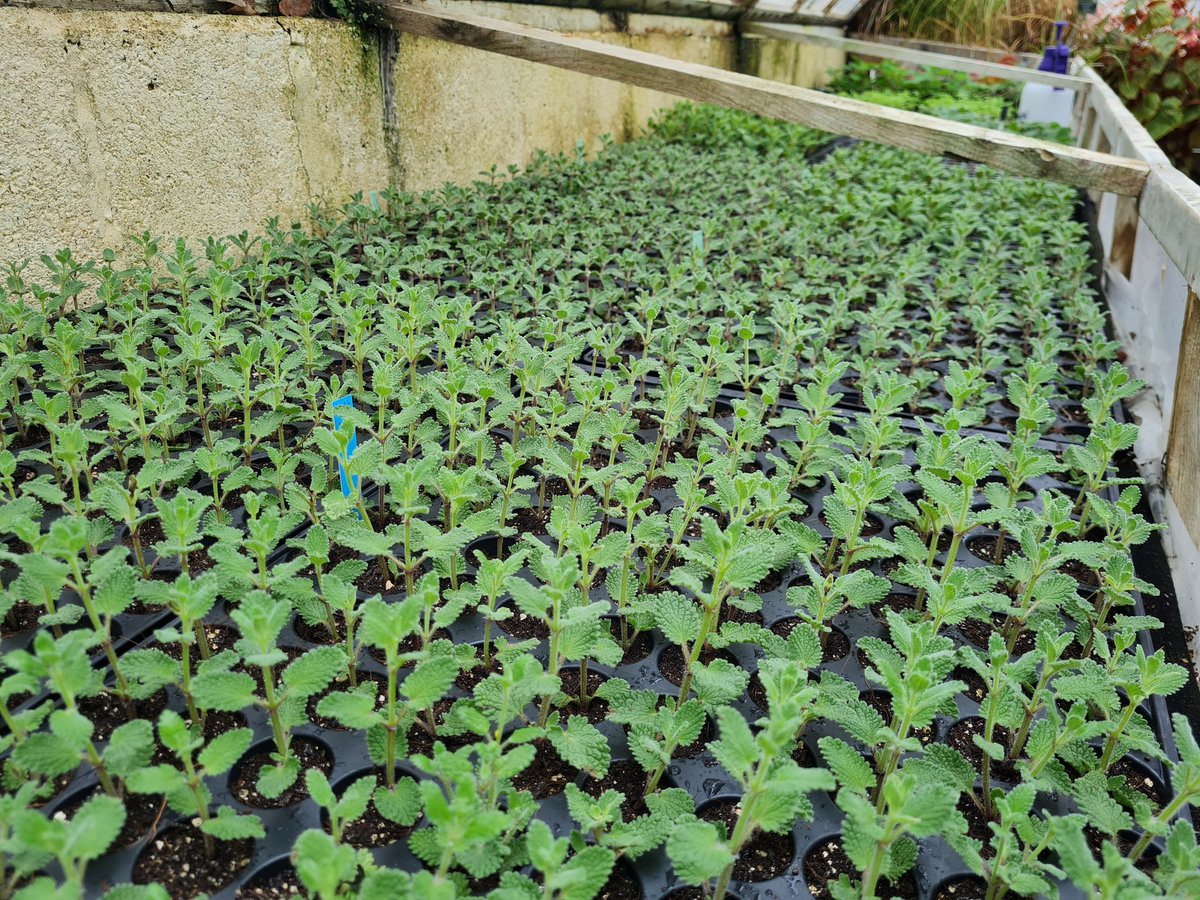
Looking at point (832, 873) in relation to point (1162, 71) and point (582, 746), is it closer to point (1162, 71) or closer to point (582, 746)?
point (582, 746)

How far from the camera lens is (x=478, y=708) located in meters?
1.33

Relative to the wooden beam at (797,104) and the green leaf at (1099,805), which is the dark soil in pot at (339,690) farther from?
the wooden beam at (797,104)

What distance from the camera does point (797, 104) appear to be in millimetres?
Result: 3270

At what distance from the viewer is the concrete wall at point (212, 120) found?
8.31 feet

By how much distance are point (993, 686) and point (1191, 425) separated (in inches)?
48.2

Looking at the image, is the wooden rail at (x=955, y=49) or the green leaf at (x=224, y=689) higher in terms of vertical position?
the wooden rail at (x=955, y=49)

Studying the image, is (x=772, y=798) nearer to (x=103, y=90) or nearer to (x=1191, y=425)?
(x=1191, y=425)

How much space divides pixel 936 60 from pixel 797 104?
5322mm

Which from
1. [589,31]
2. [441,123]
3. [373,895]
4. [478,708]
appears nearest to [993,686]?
[478,708]

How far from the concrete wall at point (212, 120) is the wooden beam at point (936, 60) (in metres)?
4.02

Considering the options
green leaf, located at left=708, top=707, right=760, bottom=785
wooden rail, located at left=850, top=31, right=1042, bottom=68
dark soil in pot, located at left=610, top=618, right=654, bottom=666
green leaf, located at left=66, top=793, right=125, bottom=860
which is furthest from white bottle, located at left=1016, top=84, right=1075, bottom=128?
green leaf, located at left=66, top=793, right=125, bottom=860

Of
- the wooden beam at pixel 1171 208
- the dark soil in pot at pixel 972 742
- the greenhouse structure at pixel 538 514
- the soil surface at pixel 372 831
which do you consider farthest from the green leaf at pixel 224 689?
the wooden beam at pixel 1171 208

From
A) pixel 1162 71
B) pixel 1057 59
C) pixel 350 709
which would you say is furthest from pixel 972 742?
pixel 1057 59

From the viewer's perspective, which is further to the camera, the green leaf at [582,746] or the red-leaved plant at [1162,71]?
the red-leaved plant at [1162,71]
